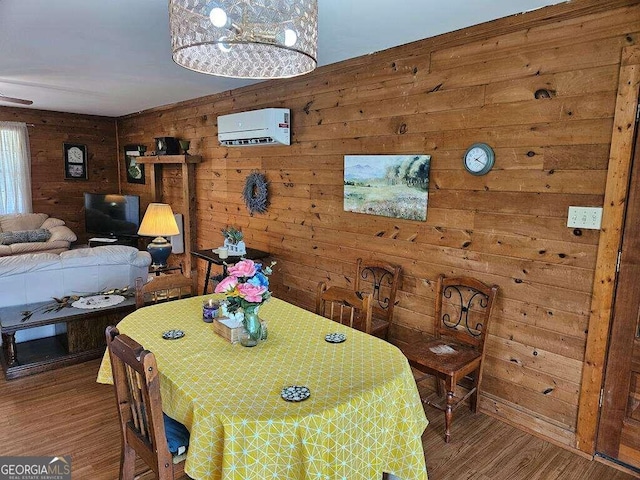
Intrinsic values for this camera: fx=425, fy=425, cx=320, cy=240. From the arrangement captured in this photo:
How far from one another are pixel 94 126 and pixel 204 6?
21.1 ft

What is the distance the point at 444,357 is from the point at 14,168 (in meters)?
6.71

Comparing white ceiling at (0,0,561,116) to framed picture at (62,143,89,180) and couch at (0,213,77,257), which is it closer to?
couch at (0,213,77,257)

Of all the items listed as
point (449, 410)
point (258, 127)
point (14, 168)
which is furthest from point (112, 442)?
point (14, 168)

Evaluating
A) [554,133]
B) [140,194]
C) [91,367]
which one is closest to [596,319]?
[554,133]

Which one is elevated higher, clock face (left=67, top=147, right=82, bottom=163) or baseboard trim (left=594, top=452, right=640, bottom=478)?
clock face (left=67, top=147, right=82, bottom=163)

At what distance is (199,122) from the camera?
5.04 m

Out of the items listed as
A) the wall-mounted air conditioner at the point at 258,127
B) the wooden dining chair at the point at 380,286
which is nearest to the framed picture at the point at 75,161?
the wall-mounted air conditioner at the point at 258,127

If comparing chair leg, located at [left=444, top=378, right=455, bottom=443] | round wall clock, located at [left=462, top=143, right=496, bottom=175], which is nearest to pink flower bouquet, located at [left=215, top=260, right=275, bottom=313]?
chair leg, located at [left=444, top=378, right=455, bottom=443]

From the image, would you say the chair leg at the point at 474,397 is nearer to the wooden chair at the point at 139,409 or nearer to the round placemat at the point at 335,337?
the round placemat at the point at 335,337

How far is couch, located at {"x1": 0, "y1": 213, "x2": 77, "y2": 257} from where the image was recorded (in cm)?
556

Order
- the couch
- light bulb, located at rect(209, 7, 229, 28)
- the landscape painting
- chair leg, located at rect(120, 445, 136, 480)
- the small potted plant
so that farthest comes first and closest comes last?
1. the couch
2. the small potted plant
3. the landscape painting
4. chair leg, located at rect(120, 445, 136, 480)
5. light bulb, located at rect(209, 7, 229, 28)

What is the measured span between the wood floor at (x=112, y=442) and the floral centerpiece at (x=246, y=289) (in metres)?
1.07

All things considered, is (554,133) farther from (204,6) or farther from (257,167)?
(257,167)

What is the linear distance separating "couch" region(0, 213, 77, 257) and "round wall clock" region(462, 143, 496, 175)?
540 cm
